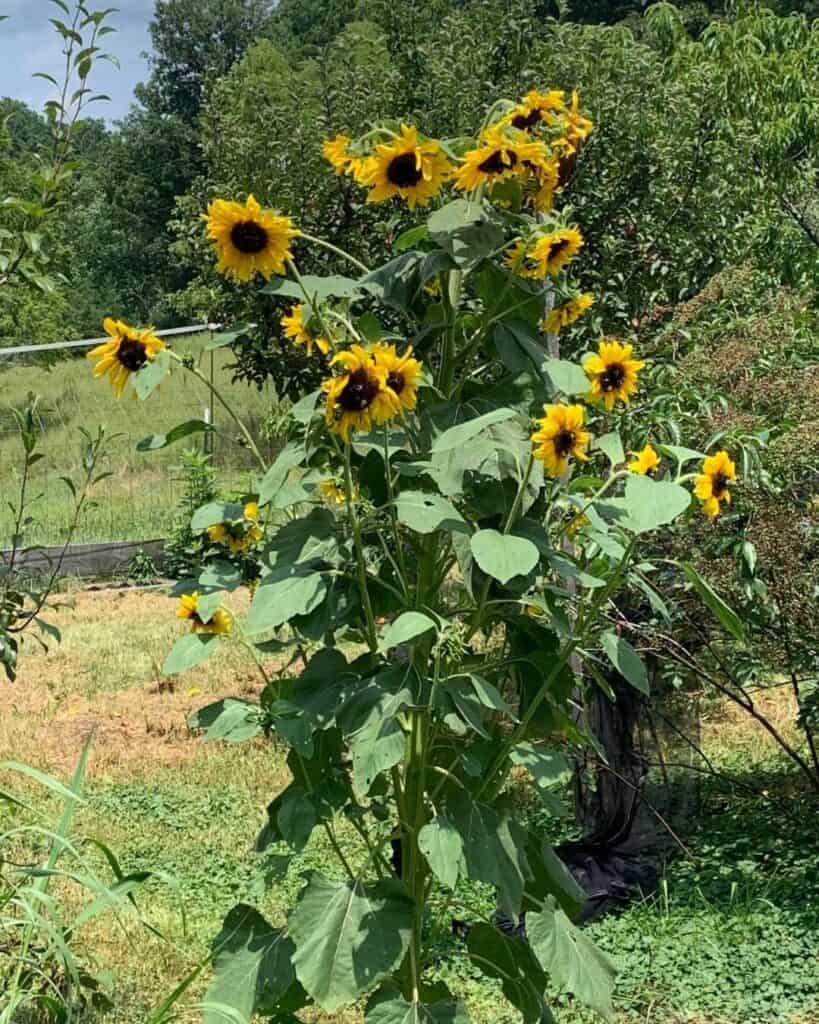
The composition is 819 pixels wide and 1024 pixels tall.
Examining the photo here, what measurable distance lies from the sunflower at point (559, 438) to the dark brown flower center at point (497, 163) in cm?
36

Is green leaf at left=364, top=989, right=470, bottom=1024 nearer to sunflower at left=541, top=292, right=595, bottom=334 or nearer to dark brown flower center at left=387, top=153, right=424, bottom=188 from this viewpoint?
sunflower at left=541, top=292, right=595, bottom=334

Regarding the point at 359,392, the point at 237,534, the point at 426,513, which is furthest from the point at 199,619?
the point at 359,392

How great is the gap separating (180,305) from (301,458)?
77.5 feet

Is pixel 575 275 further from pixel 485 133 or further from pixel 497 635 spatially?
pixel 485 133

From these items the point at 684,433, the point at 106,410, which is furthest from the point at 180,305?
the point at 684,433

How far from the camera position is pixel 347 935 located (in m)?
1.84

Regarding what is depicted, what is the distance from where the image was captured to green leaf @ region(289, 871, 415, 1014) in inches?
70.1

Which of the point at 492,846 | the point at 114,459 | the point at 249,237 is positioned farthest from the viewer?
the point at 114,459

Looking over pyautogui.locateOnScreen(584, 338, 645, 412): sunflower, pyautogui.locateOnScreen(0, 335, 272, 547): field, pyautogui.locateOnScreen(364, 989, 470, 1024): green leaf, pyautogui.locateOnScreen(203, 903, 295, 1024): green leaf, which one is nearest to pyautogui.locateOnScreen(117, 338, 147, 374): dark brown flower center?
pyautogui.locateOnScreen(584, 338, 645, 412): sunflower

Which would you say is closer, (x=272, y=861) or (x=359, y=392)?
(x=359, y=392)

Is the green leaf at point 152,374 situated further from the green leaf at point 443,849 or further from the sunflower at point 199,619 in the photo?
the green leaf at point 443,849

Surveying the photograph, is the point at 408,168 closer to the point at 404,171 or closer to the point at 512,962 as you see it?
the point at 404,171

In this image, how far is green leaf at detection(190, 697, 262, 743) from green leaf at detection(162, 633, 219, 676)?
80mm

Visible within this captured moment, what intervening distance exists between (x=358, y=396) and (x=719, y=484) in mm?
652
